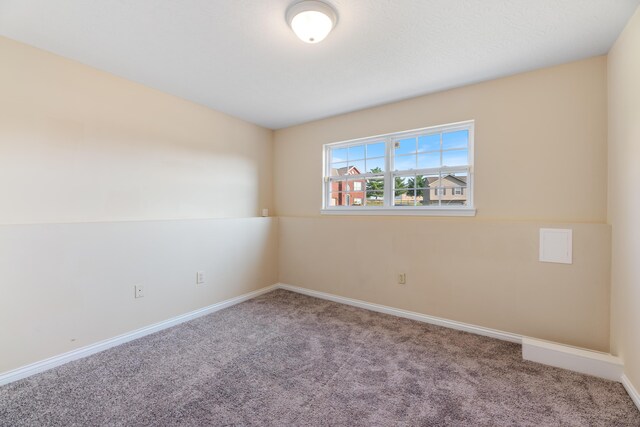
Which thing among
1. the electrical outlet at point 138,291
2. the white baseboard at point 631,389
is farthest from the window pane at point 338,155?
the white baseboard at point 631,389

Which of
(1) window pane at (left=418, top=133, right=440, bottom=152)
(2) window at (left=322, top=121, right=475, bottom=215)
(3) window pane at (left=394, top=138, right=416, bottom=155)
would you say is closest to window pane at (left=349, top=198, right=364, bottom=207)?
(2) window at (left=322, top=121, right=475, bottom=215)

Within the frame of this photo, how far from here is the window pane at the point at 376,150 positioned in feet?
11.1

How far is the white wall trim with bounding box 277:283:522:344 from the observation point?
8.25 ft

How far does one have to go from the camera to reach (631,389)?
1747mm

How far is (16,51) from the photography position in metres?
2.01

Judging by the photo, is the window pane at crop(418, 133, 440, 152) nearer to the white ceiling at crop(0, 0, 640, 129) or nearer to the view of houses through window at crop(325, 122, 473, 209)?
the view of houses through window at crop(325, 122, 473, 209)

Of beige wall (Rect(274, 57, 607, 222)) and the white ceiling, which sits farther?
beige wall (Rect(274, 57, 607, 222))

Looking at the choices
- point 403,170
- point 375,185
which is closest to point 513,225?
point 403,170

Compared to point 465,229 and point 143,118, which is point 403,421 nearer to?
point 465,229

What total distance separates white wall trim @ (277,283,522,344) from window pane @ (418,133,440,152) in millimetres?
1813

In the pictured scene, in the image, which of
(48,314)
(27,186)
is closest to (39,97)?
(27,186)

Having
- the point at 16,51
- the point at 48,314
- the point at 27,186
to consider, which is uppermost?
the point at 16,51

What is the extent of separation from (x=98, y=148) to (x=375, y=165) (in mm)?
2839

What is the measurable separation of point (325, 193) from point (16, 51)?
3.08 m
